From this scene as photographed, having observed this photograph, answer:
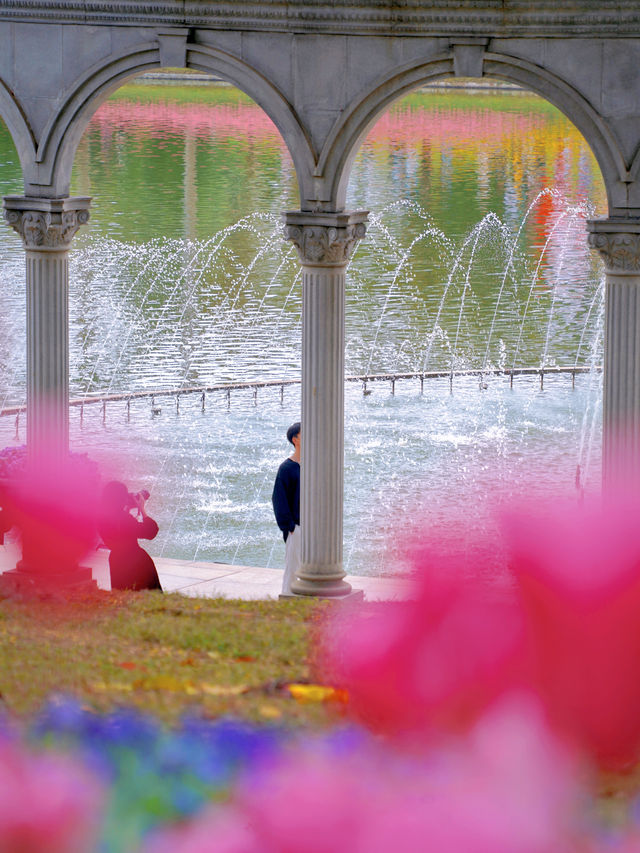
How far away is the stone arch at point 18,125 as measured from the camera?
11453mm

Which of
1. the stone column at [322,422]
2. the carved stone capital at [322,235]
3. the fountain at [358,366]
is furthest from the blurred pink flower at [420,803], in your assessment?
the fountain at [358,366]

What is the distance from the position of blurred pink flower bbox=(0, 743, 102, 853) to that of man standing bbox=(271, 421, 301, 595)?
6985mm

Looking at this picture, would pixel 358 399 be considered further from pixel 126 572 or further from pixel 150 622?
pixel 150 622

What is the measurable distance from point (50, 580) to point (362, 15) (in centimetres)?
515

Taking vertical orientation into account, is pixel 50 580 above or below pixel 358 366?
below

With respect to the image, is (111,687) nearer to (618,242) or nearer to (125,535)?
(125,535)

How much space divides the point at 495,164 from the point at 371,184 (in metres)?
6.87

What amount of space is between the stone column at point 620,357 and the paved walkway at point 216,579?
2.10 m

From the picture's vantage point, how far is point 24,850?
4.18 meters

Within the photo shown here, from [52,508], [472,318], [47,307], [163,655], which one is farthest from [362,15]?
[472,318]

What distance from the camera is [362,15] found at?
1062 cm

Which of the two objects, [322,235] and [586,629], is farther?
[322,235]

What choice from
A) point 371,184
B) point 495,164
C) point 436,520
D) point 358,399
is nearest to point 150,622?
point 436,520

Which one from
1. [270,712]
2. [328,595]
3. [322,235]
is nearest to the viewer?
[270,712]
